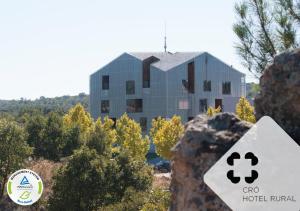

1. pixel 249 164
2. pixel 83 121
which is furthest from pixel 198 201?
pixel 83 121

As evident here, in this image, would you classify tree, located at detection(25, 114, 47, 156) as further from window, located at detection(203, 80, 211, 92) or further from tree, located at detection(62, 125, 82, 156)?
window, located at detection(203, 80, 211, 92)

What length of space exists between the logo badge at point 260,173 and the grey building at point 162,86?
191ft

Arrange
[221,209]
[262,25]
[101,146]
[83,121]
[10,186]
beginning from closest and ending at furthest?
[221,209] → [10,186] → [262,25] → [101,146] → [83,121]

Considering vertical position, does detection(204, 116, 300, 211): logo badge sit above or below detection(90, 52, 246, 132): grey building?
below

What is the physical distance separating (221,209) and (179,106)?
60.1 metres

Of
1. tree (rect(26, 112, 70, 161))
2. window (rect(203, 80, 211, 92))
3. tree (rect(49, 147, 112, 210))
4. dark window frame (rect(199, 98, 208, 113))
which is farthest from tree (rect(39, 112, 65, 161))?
window (rect(203, 80, 211, 92))

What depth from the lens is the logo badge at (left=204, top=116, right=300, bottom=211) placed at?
598cm

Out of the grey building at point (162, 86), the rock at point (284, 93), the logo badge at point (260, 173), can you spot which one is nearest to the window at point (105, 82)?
the grey building at point (162, 86)

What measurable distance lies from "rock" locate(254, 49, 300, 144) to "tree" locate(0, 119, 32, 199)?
25389 millimetres

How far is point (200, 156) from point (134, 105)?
61.9 m

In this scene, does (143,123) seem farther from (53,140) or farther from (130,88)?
(53,140)

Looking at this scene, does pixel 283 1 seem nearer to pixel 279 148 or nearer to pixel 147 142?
pixel 279 148

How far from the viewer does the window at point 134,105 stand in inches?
2680

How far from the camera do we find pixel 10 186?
1418 cm
